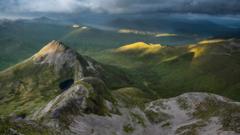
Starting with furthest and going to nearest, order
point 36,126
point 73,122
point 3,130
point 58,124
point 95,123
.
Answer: point 95,123
point 73,122
point 58,124
point 36,126
point 3,130

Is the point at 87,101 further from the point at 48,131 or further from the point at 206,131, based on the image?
the point at 206,131

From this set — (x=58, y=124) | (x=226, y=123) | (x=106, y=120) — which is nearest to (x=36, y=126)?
(x=58, y=124)

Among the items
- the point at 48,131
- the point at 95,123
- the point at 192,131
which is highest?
the point at 48,131

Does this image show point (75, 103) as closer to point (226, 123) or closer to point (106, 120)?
point (106, 120)

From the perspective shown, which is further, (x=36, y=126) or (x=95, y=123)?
(x=95, y=123)

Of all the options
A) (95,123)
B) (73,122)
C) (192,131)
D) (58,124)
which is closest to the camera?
(58,124)

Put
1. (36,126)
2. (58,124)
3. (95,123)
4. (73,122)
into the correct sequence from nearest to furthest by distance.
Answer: (36,126), (58,124), (73,122), (95,123)

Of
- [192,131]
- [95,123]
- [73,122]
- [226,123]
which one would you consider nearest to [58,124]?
[73,122]

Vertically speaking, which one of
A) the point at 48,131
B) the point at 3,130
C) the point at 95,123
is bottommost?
the point at 95,123

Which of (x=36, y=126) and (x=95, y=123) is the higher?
(x=36, y=126)
